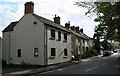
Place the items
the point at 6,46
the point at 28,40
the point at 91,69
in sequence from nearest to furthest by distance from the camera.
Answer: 1. the point at 91,69
2. the point at 28,40
3. the point at 6,46

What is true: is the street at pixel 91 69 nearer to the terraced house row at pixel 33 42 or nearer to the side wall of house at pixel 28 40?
the terraced house row at pixel 33 42

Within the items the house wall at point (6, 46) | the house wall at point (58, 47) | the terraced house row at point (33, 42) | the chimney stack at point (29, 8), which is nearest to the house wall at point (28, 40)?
the terraced house row at point (33, 42)

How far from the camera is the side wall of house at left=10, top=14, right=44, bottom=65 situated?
30750mm

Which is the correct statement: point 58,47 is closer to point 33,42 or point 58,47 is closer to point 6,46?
point 33,42

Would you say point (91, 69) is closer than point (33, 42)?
Yes

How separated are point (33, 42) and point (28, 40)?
Answer: 1035mm

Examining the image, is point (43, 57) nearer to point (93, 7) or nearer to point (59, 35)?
point (59, 35)

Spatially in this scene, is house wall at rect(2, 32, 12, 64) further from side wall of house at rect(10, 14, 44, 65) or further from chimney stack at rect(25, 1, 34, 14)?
chimney stack at rect(25, 1, 34, 14)

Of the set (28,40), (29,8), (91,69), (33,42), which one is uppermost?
(29,8)

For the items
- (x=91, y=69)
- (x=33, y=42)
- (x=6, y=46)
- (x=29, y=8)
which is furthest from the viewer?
(x=6, y=46)

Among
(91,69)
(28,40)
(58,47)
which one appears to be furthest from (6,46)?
(91,69)

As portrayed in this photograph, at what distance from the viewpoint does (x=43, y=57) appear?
98.5 ft

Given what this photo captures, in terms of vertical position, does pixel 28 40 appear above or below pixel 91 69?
above

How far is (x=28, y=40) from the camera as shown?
1264 inches
